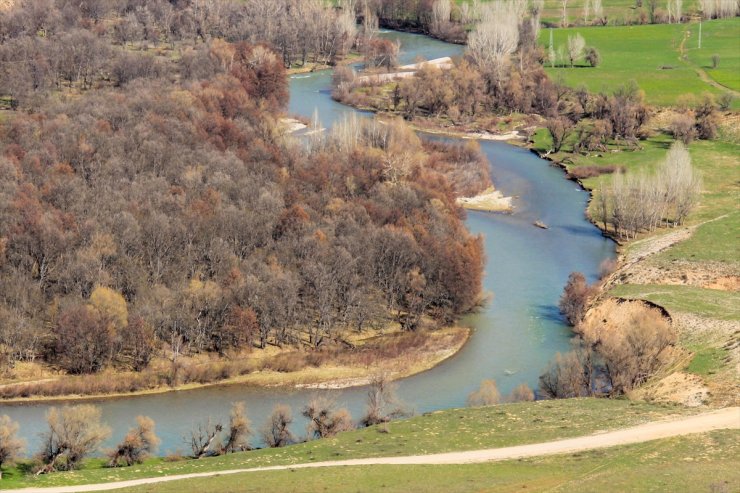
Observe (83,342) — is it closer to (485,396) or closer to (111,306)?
(111,306)

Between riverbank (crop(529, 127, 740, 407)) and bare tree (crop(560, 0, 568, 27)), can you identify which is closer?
riverbank (crop(529, 127, 740, 407))

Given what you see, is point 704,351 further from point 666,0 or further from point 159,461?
point 666,0

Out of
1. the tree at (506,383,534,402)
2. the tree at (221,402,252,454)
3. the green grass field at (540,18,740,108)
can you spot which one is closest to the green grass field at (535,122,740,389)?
the tree at (506,383,534,402)

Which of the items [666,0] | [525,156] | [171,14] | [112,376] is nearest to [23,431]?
[112,376]

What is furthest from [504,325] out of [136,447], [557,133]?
[557,133]

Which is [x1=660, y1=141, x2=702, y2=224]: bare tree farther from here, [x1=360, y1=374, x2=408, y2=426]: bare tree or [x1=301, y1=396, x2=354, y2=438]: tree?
[x1=301, y1=396, x2=354, y2=438]: tree
